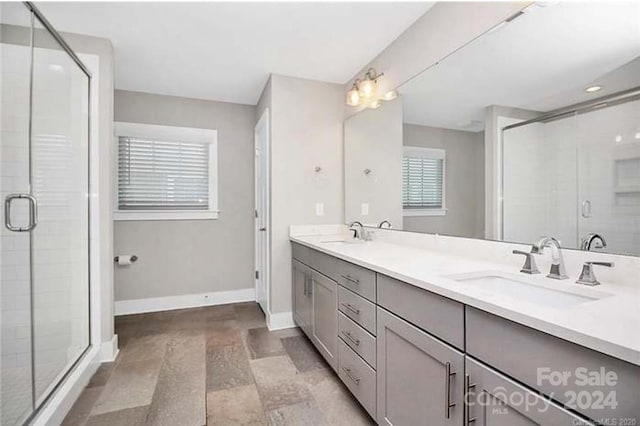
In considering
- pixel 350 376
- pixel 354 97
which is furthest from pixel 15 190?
pixel 354 97

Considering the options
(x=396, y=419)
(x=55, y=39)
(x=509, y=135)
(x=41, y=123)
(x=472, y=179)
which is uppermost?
(x=55, y=39)

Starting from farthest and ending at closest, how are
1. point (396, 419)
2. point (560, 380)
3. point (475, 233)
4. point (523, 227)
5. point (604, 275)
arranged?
point (475, 233), point (523, 227), point (396, 419), point (604, 275), point (560, 380)

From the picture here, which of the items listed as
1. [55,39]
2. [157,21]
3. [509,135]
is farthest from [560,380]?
[55,39]

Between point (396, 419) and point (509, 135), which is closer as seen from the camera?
point (396, 419)

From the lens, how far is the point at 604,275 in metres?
1.10

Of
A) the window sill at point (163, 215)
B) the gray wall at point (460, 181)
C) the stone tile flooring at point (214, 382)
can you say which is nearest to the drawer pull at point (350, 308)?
the stone tile flooring at point (214, 382)

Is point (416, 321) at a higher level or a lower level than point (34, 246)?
lower

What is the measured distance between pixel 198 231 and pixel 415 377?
2.93 meters

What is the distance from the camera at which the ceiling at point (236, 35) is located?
1.87m

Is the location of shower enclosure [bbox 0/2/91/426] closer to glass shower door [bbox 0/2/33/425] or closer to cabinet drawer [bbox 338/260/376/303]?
glass shower door [bbox 0/2/33/425]

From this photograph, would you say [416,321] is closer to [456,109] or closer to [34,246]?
[456,109]

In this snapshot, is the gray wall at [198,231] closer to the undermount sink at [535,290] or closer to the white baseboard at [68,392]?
the white baseboard at [68,392]

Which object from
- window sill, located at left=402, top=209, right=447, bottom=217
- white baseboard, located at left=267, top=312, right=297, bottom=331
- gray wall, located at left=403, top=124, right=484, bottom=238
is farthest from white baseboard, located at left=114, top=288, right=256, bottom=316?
gray wall, located at left=403, top=124, right=484, bottom=238

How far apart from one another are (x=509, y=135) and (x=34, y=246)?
113 inches
